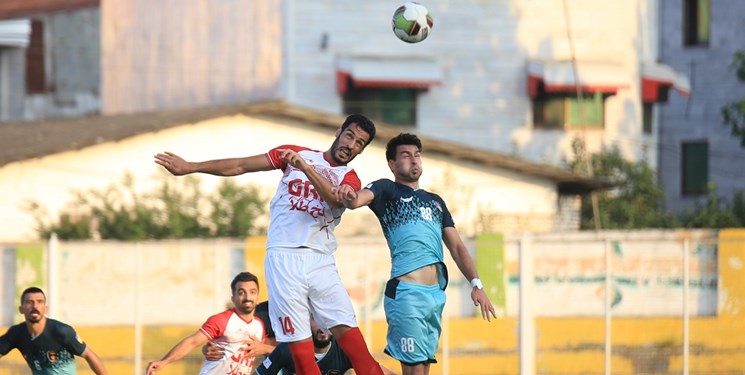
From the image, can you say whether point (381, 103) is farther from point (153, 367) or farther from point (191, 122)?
point (153, 367)

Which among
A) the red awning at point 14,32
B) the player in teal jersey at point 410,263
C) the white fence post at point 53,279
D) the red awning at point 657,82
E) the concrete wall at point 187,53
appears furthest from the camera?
the red awning at point 14,32

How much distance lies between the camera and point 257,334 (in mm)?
13336

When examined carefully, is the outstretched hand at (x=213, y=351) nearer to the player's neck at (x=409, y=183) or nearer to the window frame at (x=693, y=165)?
the player's neck at (x=409, y=183)

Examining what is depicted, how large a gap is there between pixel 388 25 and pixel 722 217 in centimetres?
924

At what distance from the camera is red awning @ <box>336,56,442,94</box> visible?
3597 cm

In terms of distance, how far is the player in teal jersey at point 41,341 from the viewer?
13.2 metres

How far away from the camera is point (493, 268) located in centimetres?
2067

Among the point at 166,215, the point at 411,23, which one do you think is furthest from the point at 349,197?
the point at 166,215

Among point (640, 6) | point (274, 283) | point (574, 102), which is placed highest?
point (640, 6)

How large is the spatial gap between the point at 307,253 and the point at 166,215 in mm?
16692

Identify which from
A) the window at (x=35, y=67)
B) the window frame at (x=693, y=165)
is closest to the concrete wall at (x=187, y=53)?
the window at (x=35, y=67)

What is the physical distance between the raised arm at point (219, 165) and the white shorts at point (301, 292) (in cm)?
68

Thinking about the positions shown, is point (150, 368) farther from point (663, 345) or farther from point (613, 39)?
point (613, 39)

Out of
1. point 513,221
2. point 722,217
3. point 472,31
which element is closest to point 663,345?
point 513,221
